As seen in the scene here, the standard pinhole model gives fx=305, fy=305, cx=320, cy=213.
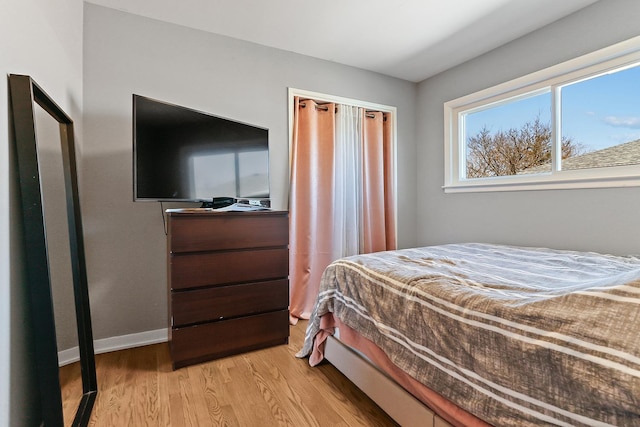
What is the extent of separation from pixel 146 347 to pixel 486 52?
12.1ft

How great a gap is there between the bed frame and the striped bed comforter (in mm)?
131

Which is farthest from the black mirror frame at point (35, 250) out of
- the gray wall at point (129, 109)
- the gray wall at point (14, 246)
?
the gray wall at point (129, 109)

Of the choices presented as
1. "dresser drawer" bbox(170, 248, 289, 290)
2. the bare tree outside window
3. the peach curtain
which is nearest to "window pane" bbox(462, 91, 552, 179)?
the bare tree outside window

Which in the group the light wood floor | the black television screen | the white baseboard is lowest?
the light wood floor

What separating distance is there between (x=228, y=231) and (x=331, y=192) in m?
1.22

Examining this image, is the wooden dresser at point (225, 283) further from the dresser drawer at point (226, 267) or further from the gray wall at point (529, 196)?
the gray wall at point (529, 196)

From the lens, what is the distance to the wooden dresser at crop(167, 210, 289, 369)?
1811 mm

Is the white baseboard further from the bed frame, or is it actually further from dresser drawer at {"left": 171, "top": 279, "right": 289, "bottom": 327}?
the bed frame

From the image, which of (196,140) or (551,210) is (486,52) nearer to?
(551,210)

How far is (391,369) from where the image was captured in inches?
52.4

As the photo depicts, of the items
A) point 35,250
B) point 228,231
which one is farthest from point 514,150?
point 35,250

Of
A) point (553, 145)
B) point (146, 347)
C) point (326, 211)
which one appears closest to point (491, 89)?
point (553, 145)

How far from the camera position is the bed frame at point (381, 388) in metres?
1.16

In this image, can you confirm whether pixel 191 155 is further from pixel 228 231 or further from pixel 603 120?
pixel 603 120
